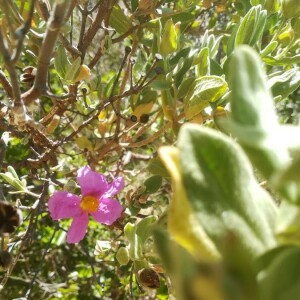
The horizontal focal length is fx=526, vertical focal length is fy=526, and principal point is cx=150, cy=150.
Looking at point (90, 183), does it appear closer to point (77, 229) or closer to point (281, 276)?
point (77, 229)

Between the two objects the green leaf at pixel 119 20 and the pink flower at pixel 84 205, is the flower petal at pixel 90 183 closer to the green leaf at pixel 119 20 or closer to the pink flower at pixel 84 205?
the pink flower at pixel 84 205

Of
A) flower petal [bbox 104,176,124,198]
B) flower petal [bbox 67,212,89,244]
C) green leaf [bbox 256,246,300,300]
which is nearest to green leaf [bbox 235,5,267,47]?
flower petal [bbox 104,176,124,198]

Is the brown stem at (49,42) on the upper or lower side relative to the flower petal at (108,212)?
upper

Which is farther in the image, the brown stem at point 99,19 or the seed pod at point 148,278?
→ the brown stem at point 99,19

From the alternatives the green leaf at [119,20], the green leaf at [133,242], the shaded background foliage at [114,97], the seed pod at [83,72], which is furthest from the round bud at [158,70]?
the green leaf at [133,242]

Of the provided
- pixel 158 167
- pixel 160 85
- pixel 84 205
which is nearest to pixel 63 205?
pixel 84 205

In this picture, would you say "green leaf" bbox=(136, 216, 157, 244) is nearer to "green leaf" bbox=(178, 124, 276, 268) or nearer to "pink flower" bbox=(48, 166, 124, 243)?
"pink flower" bbox=(48, 166, 124, 243)

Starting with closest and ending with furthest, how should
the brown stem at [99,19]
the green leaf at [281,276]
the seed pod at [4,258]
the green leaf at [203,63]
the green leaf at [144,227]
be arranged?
the green leaf at [281,276] → the seed pod at [4,258] → the green leaf at [144,227] → the green leaf at [203,63] → the brown stem at [99,19]

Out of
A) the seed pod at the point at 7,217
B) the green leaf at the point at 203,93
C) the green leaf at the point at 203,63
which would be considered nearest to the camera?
the seed pod at the point at 7,217
